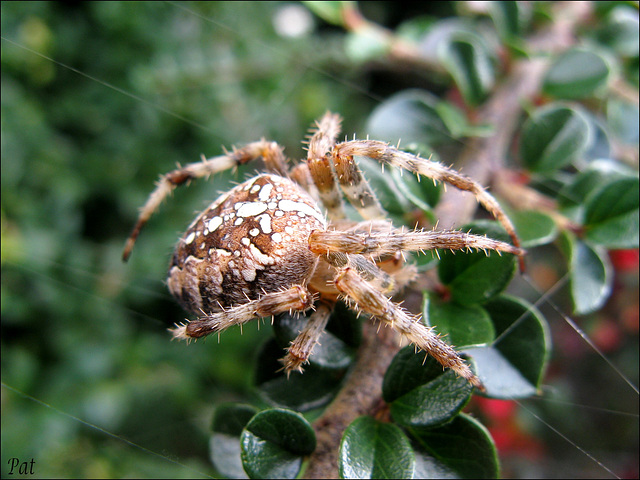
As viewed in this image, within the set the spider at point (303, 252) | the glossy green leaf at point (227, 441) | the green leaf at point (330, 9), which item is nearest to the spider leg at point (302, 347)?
the spider at point (303, 252)

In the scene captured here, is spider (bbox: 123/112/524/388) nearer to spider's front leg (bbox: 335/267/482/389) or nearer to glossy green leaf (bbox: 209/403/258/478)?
spider's front leg (bbox: 335/267/482/389)

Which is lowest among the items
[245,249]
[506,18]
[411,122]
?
[245,249]

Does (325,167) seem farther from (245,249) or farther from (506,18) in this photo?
(506,18)

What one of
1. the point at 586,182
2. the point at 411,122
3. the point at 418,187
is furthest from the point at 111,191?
the point at 586,182

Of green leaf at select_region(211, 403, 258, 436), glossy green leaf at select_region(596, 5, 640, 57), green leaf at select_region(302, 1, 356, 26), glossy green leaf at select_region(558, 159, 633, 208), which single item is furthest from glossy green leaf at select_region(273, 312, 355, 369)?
glossy green leaf at select_region(596, 5, 640, 57)

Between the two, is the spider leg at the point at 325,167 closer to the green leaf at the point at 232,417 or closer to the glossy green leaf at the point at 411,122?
the glossy green leaf at the point at 411,122
